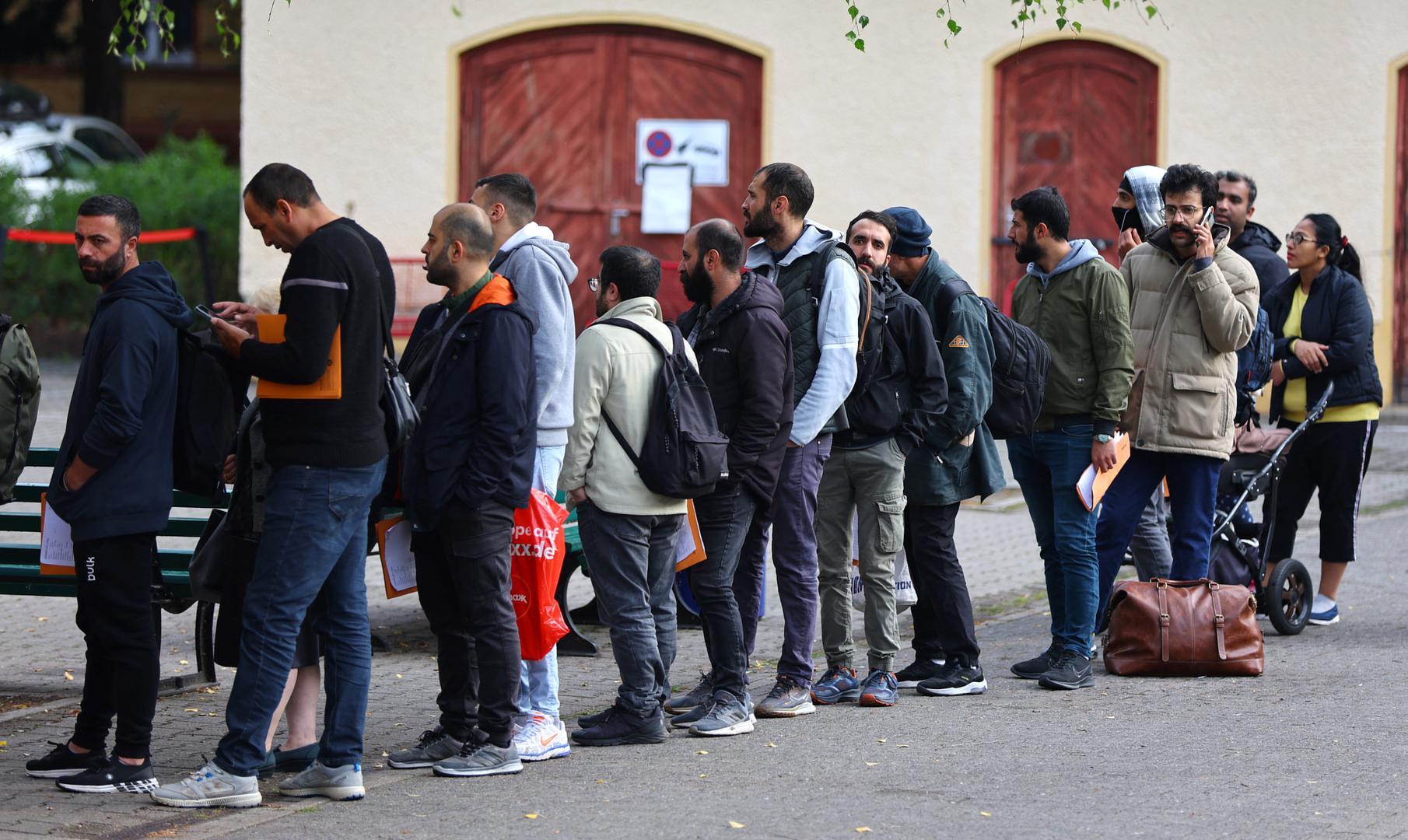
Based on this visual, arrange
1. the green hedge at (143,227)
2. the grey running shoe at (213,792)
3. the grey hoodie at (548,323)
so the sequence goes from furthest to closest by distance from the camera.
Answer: the green hedge at (143,227) → the grey hoodie at (548,323) → the grey running shoe at (213,792)

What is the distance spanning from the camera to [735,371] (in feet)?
21.0

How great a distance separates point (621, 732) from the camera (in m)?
6.26

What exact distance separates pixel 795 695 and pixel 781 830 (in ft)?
5.33

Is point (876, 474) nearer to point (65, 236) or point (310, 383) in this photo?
point (310, 383)

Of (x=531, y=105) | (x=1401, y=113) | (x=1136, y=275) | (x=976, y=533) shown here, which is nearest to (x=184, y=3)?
(x=531, y=105)

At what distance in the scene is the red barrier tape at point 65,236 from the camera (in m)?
17.8

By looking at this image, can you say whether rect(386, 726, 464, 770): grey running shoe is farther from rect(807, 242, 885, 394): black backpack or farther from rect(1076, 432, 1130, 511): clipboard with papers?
rect(1076, 432, 1130, 511): clipboard with papers

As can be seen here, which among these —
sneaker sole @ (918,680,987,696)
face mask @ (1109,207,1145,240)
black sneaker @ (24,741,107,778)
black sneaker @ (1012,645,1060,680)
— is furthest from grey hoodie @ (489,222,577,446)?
face mask @ (1109,207,1145,240)

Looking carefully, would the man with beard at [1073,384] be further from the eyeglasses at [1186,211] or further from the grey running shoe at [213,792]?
the grey running shoe at [213,792]

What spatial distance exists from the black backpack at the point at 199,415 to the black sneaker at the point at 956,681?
2882 millimetres

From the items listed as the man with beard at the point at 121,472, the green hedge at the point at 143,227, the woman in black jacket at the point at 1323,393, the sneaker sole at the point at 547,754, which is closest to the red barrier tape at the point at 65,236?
the green hedge at the point at 143,227

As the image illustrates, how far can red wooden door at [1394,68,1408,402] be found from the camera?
16.4 metres

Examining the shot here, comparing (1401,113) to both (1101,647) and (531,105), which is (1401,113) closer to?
(531,105)

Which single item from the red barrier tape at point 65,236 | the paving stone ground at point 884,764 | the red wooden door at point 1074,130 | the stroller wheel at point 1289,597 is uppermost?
the red wooden door at point 1074,130
